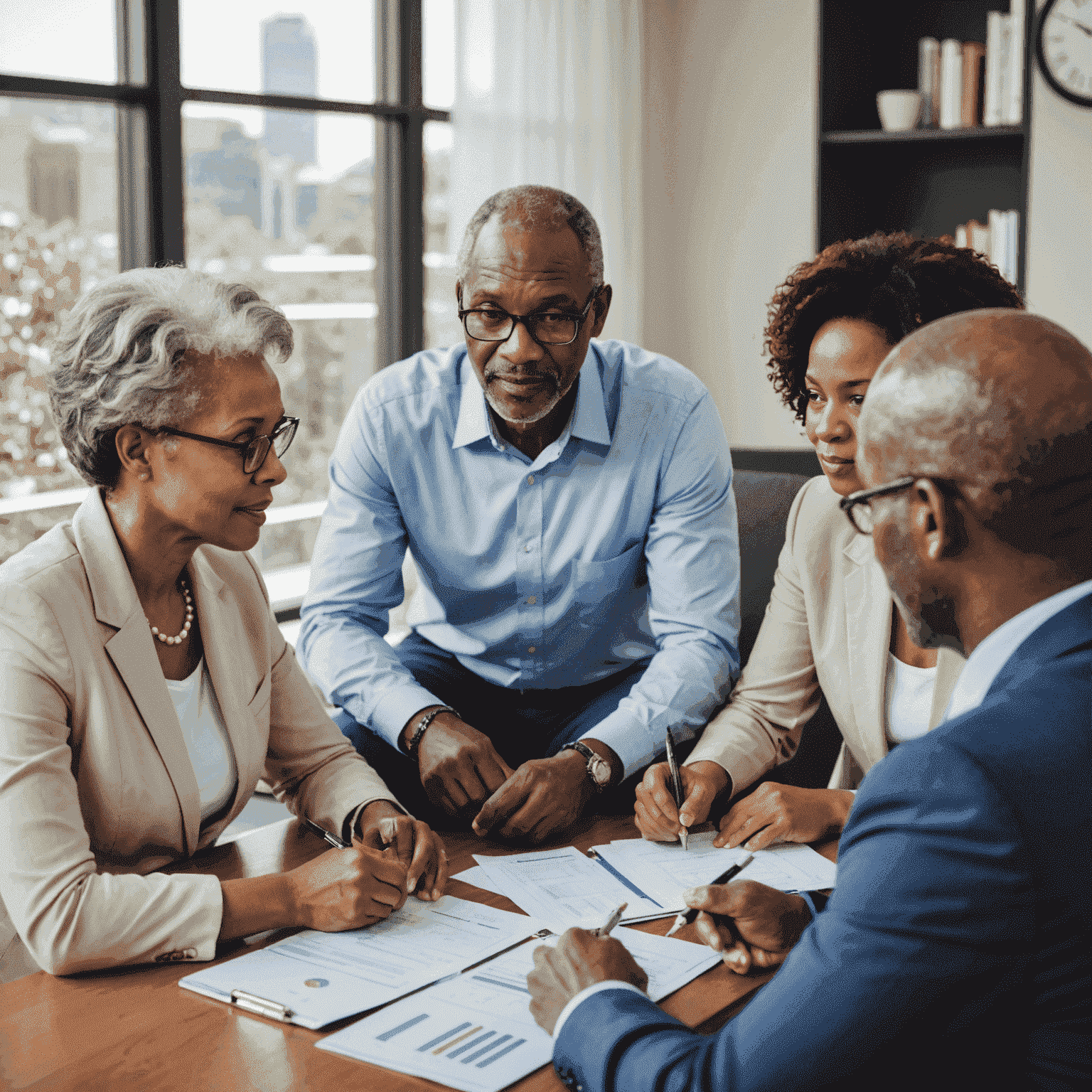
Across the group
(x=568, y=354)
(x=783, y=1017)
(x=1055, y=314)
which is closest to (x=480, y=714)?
(x=568, y=354)

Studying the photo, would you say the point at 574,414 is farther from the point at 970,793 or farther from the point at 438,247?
the point at 438,247

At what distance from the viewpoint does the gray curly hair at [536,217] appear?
212cm

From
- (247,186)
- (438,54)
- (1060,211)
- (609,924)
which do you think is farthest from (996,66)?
(609,924)

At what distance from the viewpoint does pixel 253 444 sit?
157 centimetres

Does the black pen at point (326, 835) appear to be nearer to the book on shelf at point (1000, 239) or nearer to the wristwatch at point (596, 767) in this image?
the wristwatch at point (596, 767)

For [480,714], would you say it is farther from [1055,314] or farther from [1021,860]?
[1055,314]

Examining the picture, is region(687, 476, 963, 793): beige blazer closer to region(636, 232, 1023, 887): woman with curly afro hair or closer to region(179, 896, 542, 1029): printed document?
region(636, 232, 1023, 887): woman with curly afro hair

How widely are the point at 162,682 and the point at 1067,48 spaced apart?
3568mm

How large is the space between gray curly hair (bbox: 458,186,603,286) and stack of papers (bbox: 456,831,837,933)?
1040 millimetres

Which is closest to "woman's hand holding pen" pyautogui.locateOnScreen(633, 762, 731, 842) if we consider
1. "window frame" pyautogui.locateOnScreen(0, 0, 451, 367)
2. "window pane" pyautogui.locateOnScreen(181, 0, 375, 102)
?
"window frame" pyautogui.locateOnScreen(0, 0, 451, 367)

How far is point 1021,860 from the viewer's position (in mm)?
827

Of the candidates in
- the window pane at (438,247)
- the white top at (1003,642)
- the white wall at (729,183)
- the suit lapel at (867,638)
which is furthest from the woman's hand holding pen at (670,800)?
the white wall at (729,183)

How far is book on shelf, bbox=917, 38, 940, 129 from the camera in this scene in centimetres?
426

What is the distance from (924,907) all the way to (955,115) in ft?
12.8
